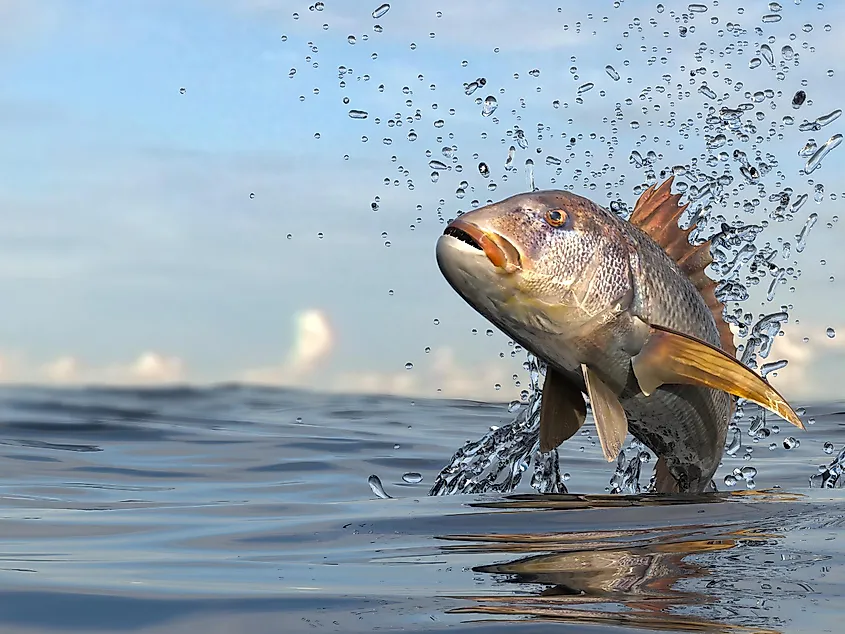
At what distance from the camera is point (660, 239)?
18.5 feet

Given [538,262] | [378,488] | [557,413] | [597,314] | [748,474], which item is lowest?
[748,474]

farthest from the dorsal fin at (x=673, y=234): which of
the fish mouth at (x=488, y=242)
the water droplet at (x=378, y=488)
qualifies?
the water droplet at (x=378, y=488)

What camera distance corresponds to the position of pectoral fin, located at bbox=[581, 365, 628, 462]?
4.92 meters

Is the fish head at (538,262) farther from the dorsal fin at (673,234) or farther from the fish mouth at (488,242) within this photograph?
the dorsal fin at (673,234)

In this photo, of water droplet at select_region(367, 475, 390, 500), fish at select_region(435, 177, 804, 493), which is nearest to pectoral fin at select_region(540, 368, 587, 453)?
fish at select_region(435, 177, 804, 493)

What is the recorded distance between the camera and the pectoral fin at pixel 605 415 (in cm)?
492

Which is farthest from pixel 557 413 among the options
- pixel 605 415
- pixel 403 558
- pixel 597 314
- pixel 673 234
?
pixel 403 558

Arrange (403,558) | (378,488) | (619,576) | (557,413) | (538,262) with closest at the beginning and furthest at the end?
(619,576) < (403,558) < (538,262) < (557,413) < (378,488)

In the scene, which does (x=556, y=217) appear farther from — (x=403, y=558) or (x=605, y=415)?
(x=403, y=558)

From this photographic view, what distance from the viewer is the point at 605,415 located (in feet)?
16.2

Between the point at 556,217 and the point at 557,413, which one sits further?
the point at 557,413

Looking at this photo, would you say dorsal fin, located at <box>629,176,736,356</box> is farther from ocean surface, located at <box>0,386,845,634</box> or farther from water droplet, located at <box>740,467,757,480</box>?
water droplet, located at <box>740,467,757,480</box>

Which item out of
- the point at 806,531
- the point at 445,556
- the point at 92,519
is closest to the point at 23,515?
the point at 92,519

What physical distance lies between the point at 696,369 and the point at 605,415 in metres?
0.46
